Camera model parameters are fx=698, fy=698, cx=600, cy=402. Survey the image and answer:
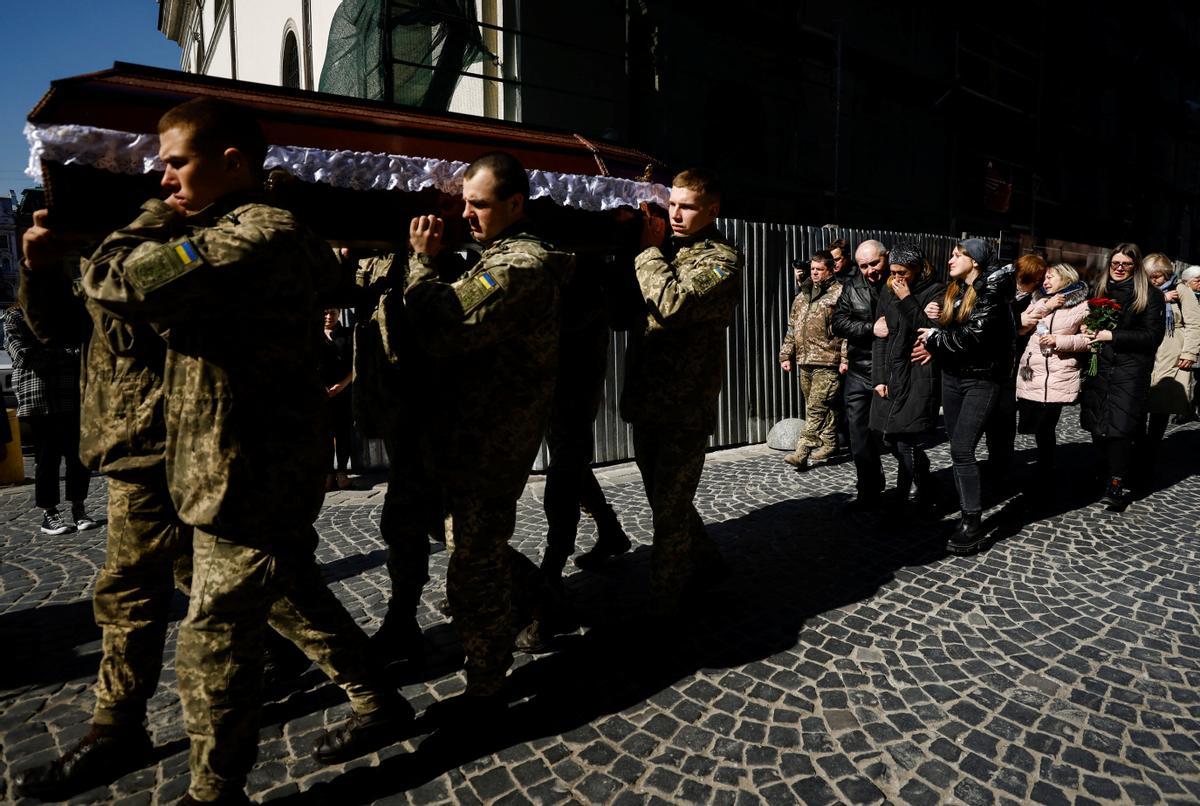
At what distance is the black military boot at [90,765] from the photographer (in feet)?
7.50

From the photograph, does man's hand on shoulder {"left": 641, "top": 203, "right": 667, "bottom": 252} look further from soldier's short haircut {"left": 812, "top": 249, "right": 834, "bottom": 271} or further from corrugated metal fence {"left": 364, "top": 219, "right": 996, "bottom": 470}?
corrugated metal fence {"left": 364, "top": 219, "right": 996, "bottom": 470}

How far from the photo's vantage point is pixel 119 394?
7.98 feet

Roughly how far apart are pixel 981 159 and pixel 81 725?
65.4ft

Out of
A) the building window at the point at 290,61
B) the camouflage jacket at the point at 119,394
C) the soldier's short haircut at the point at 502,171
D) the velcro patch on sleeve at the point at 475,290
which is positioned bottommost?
the camouflage jacket at the point at 119,394

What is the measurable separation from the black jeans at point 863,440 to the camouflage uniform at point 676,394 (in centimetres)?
230

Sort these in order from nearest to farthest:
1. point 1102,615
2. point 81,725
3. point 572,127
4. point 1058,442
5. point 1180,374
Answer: point 81,725, point 1102,615, point 1180,374, point 1058,442, point 572,127

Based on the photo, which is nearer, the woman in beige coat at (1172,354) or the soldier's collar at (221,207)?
the soldier's collar at (221,207)

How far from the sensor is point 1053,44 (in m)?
19.4

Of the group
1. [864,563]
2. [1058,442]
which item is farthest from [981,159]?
[864,563]

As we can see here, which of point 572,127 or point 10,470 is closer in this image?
point 10,470

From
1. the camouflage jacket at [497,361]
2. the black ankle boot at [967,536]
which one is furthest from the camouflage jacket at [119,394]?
the black ankle boot at [967,536]

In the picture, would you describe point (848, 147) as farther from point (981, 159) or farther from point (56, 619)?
point (56, 619)

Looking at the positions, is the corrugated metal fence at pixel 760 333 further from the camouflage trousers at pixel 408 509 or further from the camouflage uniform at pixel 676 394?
the camouflage trousers at pixel 408 509

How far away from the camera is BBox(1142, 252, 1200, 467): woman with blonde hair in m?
5.83
